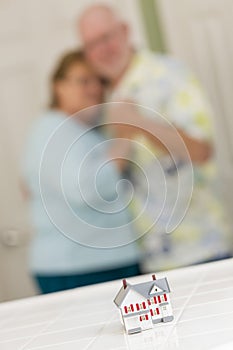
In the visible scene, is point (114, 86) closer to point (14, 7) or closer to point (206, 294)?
point (14, 7)

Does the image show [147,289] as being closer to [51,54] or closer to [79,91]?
[79,91]

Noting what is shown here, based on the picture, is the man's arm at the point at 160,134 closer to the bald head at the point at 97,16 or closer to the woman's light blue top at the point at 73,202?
the woman's light blue top at the point at 73,202

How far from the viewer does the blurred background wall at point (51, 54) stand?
9.61ft

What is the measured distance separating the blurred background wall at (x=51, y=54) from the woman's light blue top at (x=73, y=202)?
0.27 ft

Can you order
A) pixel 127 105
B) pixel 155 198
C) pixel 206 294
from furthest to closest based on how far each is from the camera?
1. pixel 127 105
2. pixel 155 198
3. pixel 206 294

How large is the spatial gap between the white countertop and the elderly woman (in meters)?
1.16

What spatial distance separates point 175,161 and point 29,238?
0.59m

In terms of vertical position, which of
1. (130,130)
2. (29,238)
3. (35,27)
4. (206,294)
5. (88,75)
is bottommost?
(206,294)

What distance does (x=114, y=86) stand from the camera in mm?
2840

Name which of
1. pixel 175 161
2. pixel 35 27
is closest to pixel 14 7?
pixel 35 27

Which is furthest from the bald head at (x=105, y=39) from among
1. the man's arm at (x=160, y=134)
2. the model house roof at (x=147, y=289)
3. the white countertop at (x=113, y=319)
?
the model house roof at (x=147, y=289)

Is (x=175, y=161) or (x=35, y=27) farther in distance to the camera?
(x=35, y=27)

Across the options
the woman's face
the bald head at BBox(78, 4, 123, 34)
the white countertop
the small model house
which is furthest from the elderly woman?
the small model house

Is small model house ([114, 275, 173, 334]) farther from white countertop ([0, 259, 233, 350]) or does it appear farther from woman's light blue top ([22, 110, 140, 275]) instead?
woman's light blue top ([22, 110, 140, 275])
